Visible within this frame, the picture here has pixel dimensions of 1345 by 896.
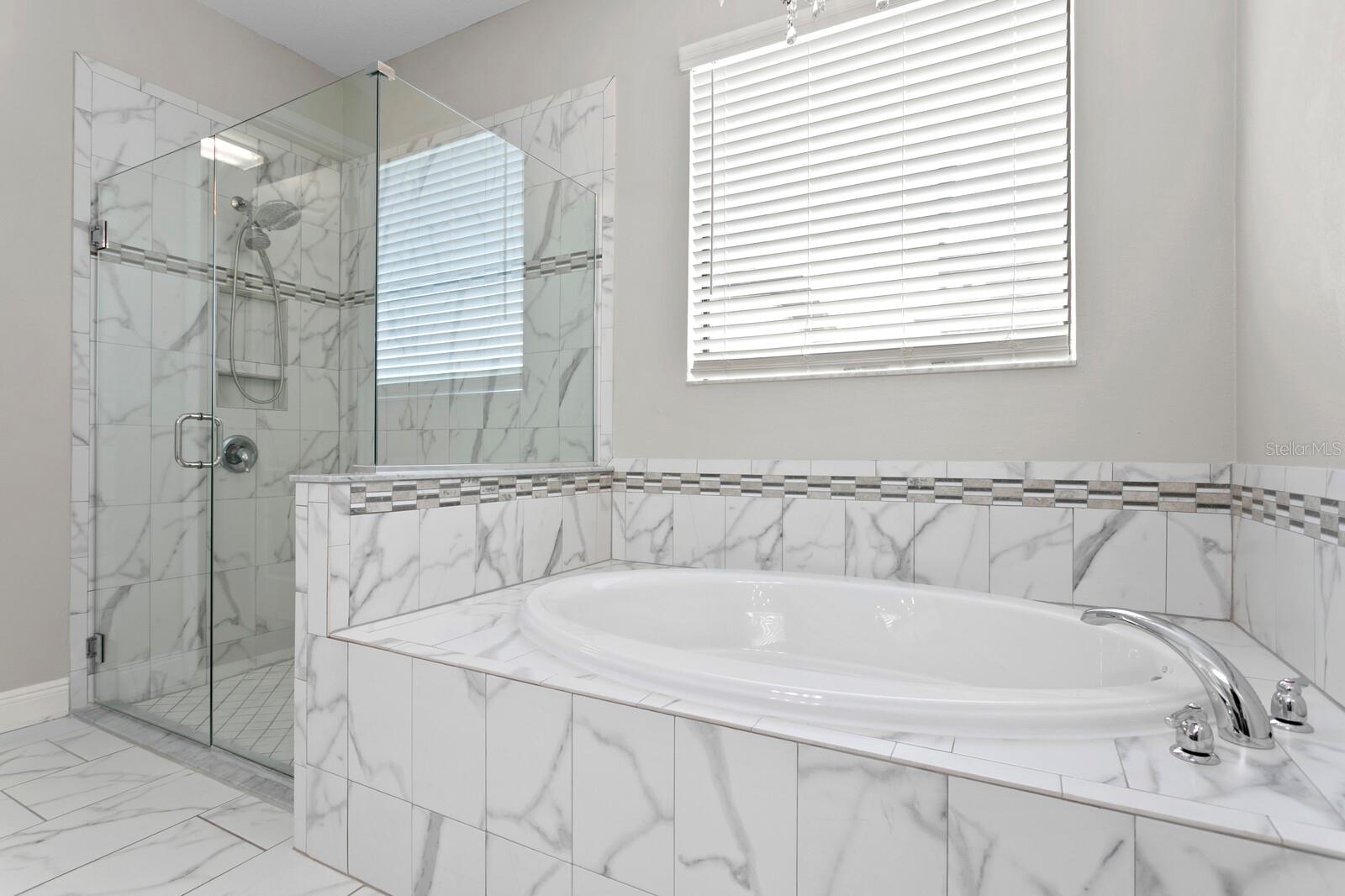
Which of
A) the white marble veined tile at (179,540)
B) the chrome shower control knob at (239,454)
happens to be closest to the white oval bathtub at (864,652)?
the chrome shower control knob at (239,454)

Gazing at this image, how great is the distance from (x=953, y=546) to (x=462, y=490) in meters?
1.44

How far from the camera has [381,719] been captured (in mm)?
1498

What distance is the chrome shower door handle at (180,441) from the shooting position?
2.09 m

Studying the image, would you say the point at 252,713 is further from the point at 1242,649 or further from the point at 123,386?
the point at 1242,649

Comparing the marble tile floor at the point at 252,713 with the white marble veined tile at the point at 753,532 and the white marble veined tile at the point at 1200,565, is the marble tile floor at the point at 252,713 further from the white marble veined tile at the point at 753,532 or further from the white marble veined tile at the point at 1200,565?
the white marble veined tile at the point at 1200,565

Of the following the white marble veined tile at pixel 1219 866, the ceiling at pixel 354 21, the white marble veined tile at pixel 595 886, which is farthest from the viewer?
the ceiling at pixel 354 21

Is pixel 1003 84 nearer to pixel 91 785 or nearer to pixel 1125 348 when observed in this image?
pixel 1125 348

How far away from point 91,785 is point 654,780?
5.78 feet

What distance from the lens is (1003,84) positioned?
2.01m

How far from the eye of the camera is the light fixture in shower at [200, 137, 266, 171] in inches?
78.4

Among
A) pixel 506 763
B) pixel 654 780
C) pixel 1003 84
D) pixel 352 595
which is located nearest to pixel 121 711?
pixel 352 595

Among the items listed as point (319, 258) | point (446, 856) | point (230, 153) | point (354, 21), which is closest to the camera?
point (446, 856)

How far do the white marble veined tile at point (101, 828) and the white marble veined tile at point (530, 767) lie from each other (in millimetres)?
1018

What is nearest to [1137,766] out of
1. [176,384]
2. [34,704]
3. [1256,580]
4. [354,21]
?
[1256,580]
